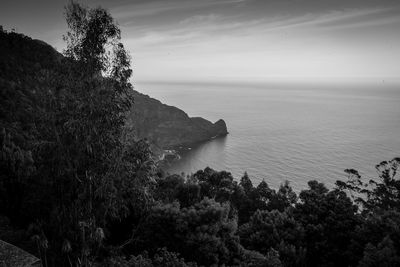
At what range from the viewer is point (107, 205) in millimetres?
10344

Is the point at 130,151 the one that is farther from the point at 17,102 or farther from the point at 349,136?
the point at 349,136

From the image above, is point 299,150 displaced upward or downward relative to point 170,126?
downward

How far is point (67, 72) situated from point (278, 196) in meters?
34.5

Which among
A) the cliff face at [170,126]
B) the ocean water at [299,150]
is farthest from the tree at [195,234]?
the cliff face at [170,126]

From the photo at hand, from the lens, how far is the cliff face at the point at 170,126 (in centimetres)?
10194

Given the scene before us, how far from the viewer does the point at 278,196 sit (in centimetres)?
3875

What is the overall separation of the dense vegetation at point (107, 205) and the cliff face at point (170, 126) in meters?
74.8

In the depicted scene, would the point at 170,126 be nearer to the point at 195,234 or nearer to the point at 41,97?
the point at 195,234

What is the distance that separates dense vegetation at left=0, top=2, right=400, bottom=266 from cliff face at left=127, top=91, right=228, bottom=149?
7477 centimetres

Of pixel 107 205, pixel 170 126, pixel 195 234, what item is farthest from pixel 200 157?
pixel 107 205

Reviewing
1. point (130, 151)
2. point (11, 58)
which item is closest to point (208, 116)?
point (11, 58)

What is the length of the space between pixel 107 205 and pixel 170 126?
9587 cm

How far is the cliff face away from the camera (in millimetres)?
101938

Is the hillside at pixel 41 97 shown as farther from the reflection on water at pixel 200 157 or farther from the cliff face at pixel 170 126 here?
the reflection on water at pixel 200 157
